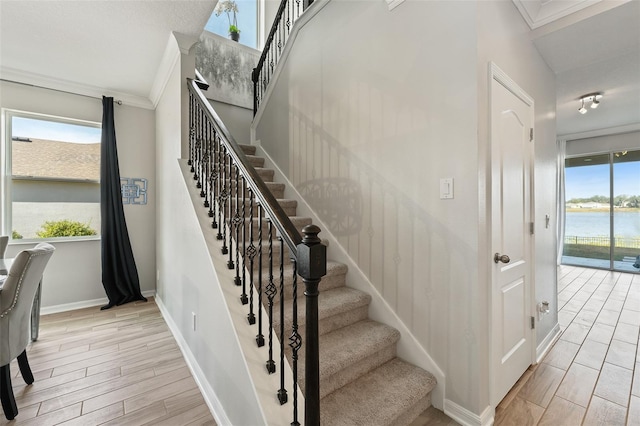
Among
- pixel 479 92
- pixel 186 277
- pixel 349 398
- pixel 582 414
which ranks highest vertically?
pixel 479 92

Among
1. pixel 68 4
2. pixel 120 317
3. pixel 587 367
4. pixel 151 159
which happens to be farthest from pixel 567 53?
pixel 120 317

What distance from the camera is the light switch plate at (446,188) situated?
5.74 ft

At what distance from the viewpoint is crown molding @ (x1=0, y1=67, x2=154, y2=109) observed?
10.5ft

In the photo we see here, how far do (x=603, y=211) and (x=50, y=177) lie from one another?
9293 mm

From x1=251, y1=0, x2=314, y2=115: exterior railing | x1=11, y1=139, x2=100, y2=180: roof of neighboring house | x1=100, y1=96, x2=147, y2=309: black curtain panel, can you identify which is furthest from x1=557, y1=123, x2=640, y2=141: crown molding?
x1=11, y1=139, x2=100, y2=180: roof of neighboring house

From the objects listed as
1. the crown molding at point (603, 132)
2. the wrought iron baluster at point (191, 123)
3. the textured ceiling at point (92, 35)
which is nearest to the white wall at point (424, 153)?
the wrought iron baluster at point (191, 123)

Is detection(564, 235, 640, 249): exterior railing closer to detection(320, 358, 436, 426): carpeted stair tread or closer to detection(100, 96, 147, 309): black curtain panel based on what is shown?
detection(320, 358, 436, 426): carpeted stair tread

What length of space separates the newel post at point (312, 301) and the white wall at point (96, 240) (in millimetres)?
3725

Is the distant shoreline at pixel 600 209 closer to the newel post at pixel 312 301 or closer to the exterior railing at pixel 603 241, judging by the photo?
the exterior railing at pixel 603 241

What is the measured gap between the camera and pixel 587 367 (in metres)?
2.31

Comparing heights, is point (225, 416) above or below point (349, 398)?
below

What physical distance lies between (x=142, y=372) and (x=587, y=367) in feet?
11.7

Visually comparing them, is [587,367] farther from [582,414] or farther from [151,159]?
[151,159]

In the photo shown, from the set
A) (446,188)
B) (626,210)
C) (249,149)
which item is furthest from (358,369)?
(626,210)
